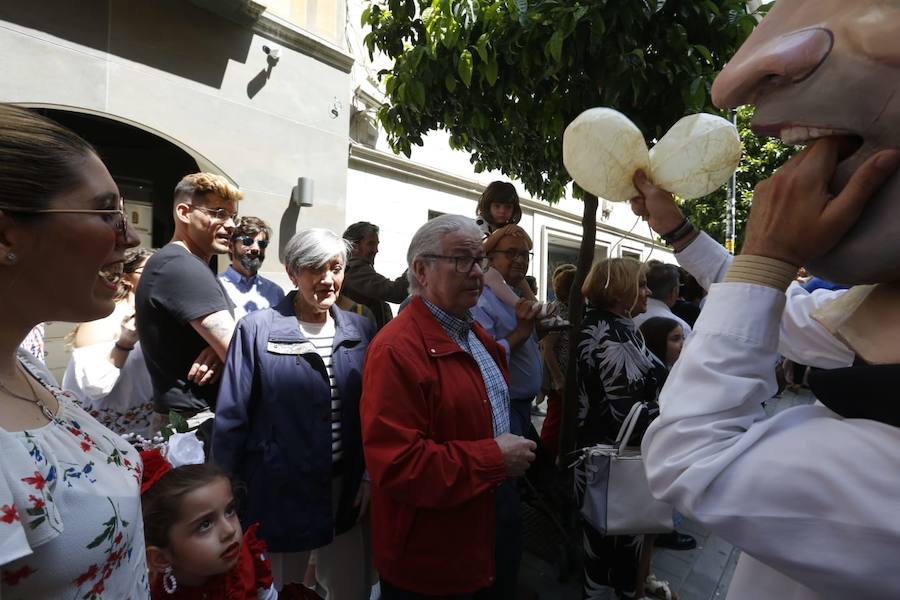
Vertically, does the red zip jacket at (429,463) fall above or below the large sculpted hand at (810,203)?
below

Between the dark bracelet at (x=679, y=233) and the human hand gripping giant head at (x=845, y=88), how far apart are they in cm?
86

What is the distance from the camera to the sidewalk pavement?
330cm

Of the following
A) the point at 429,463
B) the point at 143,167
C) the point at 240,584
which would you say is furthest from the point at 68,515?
the point at 143,167

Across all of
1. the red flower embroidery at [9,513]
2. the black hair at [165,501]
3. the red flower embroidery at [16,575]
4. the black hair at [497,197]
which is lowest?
the black hair at [165,501]

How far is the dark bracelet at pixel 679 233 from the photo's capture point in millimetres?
1697

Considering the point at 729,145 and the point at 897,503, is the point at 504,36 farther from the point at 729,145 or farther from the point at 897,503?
the point at 897,503

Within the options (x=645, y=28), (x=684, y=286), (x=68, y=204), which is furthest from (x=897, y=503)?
(x=684, y=286)

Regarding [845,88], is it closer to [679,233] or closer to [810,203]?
[810,203]

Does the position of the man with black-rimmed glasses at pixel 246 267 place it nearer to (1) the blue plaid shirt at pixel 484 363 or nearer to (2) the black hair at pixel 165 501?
(1) the blue plaid shirt at pixel 484 363

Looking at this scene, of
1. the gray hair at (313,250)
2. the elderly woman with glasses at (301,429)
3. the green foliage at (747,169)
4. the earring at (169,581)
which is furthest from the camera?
the green foliage at (747,169)

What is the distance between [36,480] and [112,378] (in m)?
2.17

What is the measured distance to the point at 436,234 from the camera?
7.50 feet

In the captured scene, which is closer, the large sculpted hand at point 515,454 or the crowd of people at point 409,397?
the crowd of people at point 409,397

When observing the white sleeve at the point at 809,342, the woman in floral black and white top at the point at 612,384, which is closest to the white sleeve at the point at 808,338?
the white sleeve at the point at 809,342
